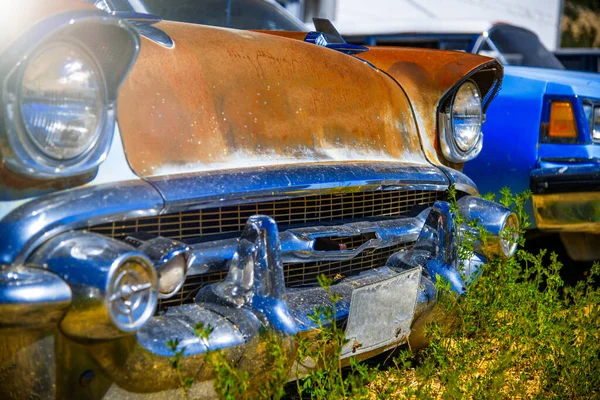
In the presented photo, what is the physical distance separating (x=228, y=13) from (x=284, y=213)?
1415 millimetres

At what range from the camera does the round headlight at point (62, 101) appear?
1.62 meters

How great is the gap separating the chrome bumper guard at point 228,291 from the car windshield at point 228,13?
1.20m

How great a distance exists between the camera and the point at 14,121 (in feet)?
5.16

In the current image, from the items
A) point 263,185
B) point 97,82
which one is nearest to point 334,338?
point 263,185

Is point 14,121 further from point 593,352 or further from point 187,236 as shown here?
point 593,352

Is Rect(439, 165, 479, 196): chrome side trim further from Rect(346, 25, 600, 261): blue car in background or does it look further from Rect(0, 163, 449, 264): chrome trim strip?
Rect(346, 25, 600, 261): blue car in background

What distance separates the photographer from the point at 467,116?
9.36ft

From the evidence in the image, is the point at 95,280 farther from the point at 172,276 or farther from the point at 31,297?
the point at 172,276

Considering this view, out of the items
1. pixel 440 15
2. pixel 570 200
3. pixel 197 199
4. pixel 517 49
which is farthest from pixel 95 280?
pixel 440 15

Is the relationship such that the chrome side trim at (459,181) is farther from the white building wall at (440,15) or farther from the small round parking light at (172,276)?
the white building wall at (440,15)

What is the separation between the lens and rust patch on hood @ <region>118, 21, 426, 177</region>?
1901mm

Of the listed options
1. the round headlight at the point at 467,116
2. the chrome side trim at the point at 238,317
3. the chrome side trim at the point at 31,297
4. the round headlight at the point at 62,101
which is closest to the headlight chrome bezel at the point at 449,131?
the round headlight at the point at 467,116

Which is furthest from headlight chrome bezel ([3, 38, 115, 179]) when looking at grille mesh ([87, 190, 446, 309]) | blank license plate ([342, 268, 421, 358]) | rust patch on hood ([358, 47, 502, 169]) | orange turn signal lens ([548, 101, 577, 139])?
orange turn signal lens ([548, 101, 577, 139])

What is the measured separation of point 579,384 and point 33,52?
1.90m
